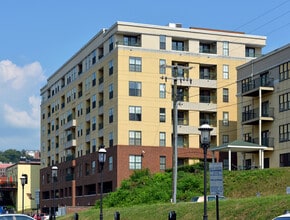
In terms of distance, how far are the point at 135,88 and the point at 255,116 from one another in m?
15.1

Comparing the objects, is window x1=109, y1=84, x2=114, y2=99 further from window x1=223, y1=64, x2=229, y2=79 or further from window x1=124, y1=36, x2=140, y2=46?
window x1=223, y1=64, x2=229, y2=79

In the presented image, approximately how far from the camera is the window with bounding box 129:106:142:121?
7644 centimetres

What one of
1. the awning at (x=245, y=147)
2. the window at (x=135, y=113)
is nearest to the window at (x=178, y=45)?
the window at (x=135, y=113)

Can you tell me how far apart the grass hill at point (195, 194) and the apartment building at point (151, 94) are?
28.9 feet

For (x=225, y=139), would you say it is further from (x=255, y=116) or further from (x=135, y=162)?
(x=255, y=116)

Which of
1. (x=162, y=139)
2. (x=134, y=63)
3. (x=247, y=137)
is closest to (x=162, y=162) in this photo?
(x=162, y=139)

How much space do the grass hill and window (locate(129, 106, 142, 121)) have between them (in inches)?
367

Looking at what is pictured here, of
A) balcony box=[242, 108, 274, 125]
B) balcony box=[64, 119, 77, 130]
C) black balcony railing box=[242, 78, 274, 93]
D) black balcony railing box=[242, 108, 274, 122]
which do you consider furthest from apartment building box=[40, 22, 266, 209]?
balcony box=[242, 108, 274, 125]

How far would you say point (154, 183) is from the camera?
207ft

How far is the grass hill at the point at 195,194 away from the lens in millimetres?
29953

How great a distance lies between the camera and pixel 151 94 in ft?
255

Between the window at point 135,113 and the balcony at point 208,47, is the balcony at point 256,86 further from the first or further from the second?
the window at point 135,113

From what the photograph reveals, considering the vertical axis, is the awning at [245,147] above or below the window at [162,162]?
above

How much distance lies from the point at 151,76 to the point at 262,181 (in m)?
27.8
